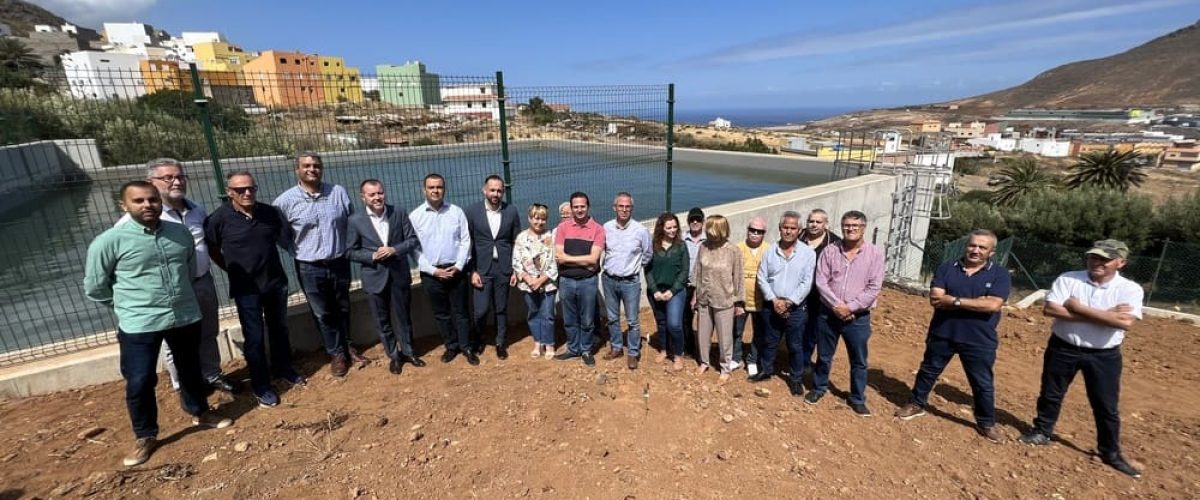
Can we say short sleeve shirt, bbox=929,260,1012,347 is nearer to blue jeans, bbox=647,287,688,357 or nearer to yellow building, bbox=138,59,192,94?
blue jeans, bbox=647,287,688,357

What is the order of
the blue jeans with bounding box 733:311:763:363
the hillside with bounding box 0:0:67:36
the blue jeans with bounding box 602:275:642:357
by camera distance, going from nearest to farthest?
the blue jeans with bounding box 733:311:763:363, the blue jeans with bounding box 602:275:642:357, the hillside with bounding box 0:0:67:36

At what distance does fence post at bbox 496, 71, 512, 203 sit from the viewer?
4867 mm

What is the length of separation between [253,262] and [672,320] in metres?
3.19

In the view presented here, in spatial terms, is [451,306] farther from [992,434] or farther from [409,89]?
[992,434]

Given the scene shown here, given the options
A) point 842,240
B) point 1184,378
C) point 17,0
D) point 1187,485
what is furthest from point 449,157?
point 17,0

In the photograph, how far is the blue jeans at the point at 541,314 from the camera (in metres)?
4.48

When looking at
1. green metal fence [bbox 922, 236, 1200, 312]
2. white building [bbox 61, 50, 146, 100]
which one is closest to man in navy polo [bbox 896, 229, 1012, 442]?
white building [bbox 61, 50, 146, 100]

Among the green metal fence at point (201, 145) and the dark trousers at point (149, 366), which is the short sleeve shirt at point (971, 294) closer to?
the green metal fence at point (201, 145)

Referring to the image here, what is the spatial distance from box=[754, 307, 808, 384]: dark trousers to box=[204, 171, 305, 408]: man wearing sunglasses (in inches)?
146

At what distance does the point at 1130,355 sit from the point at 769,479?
6.16m

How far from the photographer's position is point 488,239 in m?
4.29

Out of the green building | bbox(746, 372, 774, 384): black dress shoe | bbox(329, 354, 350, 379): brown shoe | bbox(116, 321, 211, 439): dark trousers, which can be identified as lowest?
bbox(746, 372, 774, 384): black dress shoe

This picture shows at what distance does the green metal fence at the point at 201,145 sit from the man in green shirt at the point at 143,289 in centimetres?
114

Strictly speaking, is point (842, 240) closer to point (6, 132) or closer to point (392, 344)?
point (392, 344)
